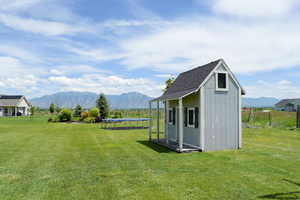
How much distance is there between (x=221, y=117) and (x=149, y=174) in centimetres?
478

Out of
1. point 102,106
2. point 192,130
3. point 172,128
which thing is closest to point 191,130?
point 192,130

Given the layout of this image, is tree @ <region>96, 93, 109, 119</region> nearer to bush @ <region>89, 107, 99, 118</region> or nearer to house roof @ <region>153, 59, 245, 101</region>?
bush @ <region>89, 107, 99, 118</region>

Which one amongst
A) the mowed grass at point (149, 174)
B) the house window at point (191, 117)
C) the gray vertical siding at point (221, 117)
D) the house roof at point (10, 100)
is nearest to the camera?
the mowed grass at point (149, 174)

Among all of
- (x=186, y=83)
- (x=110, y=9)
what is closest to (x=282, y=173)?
(x=186, y=83)

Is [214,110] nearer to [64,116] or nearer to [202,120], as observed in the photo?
A: [202,120]

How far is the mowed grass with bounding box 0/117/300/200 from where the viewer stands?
4785 mm

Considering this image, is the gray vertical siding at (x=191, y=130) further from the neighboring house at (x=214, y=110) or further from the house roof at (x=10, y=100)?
the house roof at (x=10, y=100)

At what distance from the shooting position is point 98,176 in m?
6.05

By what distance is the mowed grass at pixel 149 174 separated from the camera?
479 centimetres

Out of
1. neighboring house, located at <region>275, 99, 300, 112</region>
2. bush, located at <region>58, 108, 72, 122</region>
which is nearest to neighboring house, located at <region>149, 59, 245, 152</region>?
bush, located at <region>58, 108, 72, 122</region>

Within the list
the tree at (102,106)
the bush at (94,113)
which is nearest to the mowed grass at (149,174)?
the bush at (94,113)

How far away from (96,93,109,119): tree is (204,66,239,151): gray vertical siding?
66.4 ft

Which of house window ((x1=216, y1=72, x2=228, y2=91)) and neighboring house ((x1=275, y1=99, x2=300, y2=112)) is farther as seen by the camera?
neighboring house ((x1=275, y1=99, x2=300, y2=112))

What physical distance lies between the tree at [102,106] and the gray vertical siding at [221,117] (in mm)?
20239
